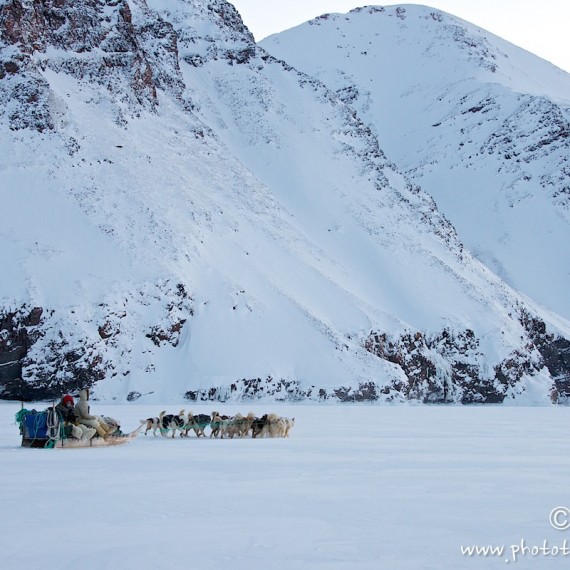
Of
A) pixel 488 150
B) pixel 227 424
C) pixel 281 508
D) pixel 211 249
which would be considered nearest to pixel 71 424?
pixel 227 424

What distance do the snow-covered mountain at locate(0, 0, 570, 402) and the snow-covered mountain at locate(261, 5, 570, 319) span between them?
Result: 2203 cm

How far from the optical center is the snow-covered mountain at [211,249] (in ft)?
215

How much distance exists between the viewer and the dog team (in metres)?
29.0

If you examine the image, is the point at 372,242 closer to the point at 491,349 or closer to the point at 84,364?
the point at 491,349

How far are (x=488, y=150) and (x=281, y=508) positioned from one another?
147006 millimetres

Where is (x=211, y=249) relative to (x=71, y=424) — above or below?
above

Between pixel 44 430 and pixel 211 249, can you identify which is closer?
pixel 44 430

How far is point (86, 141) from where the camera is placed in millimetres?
81562

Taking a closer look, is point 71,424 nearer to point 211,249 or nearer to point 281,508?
point 281,508

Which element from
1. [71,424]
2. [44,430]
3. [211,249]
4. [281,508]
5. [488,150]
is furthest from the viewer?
[488,150]

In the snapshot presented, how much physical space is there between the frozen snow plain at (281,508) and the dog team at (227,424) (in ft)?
20.2

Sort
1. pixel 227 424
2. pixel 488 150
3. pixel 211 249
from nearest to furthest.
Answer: pixel 227 424 → pixel 211 249 → pixel 488 150

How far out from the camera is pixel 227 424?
29.4 metres

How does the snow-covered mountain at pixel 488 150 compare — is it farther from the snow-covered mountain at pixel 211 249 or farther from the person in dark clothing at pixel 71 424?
the person in dark clothing at pixel 71 424
